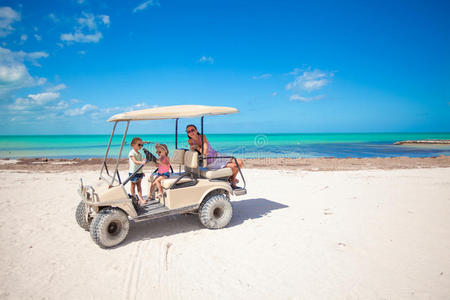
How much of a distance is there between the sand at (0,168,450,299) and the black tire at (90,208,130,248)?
0.61 feet

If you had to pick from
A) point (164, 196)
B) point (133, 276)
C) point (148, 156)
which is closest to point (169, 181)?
point (164, 196)

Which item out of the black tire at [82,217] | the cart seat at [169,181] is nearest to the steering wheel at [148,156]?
the cart seat at [169,181]

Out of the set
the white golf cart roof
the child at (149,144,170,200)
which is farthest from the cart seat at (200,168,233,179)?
the white golf cart roof

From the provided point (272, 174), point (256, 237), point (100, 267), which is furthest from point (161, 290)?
point (272, 174)

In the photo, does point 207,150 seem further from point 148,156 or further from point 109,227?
point 109,227

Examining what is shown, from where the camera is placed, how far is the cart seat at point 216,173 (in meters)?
5.36

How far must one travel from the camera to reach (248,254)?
429cm

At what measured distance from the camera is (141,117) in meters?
4.61

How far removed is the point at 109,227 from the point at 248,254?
2.60 m

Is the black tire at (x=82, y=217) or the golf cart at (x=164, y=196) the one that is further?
the black tire at (x=82, y=217)

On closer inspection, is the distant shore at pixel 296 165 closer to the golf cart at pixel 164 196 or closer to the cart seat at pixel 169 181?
the golf cart at pixel 164 196

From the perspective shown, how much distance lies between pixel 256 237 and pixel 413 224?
12.3 ft

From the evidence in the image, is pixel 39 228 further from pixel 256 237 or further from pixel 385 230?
pixel 385 230

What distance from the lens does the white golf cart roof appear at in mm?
4586
